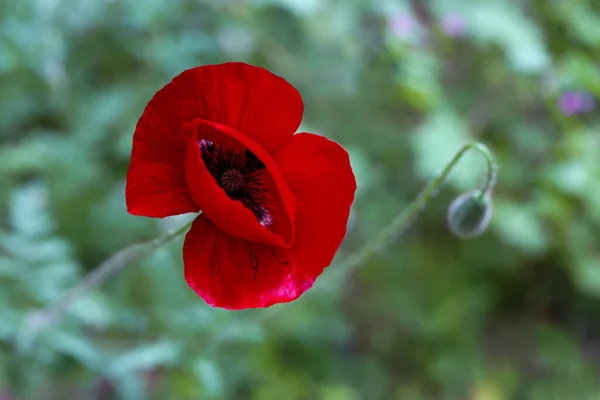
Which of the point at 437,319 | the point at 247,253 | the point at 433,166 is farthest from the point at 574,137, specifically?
the point at 247,253

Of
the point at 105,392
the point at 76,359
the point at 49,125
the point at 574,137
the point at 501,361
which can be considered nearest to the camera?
the point at 76,359

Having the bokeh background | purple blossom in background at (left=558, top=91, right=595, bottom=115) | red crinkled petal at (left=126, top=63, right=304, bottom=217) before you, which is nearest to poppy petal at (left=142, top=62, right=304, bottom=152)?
red crinkled petal at (left=126, top=63, right=304, bottom=217)

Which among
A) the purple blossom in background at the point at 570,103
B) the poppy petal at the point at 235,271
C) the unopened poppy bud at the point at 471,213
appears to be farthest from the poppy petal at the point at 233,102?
the purple blossom in background at the point at 570,103

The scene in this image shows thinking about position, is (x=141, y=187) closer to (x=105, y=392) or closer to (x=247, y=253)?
(x=247, y=253)

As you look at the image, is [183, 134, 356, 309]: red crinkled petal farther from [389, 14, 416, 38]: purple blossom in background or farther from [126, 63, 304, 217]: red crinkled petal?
[389, 14, 416, 38]: purple blossom in background

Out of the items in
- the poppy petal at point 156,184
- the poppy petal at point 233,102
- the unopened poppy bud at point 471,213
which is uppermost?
the poppy petal at point 233,102

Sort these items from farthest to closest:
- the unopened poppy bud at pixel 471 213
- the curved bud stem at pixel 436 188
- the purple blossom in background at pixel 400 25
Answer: the purple blossom in background at pixel 400 25 < the unopened poppy bud at pixel 471 213 < the curved bud stem at pixel 436 188

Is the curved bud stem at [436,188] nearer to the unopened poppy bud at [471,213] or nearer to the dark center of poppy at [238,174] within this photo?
the unopened poppy bud at [471,213]
